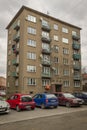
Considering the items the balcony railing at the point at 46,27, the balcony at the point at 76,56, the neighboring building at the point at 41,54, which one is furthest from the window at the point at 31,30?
the balcony at the point at 76,56

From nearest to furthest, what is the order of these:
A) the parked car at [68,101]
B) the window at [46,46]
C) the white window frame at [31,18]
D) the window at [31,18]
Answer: the parked car at [68,101] < the white window frame at [31,18] < the window at [31,18] < the window at [46,46]

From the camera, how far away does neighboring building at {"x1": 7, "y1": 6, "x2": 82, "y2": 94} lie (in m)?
38.2

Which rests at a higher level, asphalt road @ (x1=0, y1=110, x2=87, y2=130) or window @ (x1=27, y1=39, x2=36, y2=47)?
window @ (x1=27, y1=39, x2=36, y2=47)

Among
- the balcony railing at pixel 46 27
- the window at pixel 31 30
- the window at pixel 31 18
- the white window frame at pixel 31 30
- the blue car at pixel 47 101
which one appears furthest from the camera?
the balcony railing at pixel 46 27

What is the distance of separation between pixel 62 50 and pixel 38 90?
12.3 metres

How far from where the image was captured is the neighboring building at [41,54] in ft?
125

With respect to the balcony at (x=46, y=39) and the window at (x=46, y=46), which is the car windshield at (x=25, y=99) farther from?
the balcony at (x=46, y=39)

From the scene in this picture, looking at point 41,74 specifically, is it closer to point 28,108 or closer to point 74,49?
point 74,49

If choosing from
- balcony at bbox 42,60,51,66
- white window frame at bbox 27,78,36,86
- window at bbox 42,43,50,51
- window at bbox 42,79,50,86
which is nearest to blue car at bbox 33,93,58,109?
white window frame at bbox 27,78,36,86

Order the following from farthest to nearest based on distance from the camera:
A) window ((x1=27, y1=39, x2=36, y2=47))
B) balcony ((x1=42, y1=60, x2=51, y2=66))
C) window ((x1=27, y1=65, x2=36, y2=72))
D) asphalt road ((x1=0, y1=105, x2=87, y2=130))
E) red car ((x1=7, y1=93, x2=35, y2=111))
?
1. balcony ((x1=42, y1=60, x2=51, y2=66))
2. window ((x1=27, y1=39, x2=36, y2=47))
3. window ((x1=27, y1=65, x2=36, y2=72))
4. red car ((x1=7, y1=93, x2=35, y2=111))
5. asphalt road ((x1=0, y1=105, x2=87, y2=130))

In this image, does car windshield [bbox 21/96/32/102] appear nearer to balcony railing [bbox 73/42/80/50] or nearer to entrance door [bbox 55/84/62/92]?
entrance door [bbox 55/84/62/92]

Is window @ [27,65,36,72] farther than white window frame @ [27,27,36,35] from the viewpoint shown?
No

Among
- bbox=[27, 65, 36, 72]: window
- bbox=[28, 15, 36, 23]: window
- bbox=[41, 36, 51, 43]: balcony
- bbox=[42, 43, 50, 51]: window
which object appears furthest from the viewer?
bbox=[42, 43, 50, 51]: window

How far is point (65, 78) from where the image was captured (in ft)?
144
